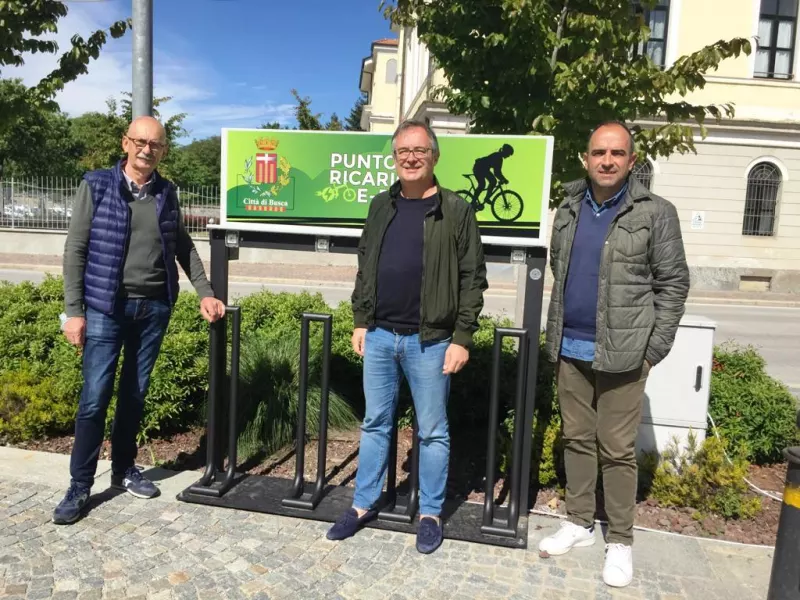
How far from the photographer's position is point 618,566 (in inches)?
116

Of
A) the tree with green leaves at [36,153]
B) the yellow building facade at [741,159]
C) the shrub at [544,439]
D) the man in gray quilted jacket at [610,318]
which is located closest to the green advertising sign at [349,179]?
the man in gray quilted jacket at [610,318]

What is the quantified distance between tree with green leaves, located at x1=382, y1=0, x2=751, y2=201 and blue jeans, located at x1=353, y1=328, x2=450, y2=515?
86.4 inches

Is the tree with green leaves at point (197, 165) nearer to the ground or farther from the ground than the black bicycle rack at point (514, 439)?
farther from the ground

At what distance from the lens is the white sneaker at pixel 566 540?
3.13 m

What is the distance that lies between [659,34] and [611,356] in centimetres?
1854

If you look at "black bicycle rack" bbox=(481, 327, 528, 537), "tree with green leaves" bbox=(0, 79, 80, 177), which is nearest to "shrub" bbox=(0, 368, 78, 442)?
"black bicycle rack" bbox=(481, 327, 528, 537)

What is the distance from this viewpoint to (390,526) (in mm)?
3350

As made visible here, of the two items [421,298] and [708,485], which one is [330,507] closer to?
[421,298]

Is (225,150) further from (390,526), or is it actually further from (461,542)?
(461,542)

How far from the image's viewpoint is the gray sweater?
3.23 metres

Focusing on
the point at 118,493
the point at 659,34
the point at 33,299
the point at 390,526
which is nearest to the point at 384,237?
the point at 390,526

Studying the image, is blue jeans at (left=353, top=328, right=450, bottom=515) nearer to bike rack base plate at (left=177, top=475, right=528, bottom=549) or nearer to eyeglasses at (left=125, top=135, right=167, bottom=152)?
bike rack base plate at (left=177, top=475, right=528, bottom=549)

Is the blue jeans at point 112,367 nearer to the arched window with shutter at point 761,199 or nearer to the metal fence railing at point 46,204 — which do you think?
the metal fence railing at point 46,204

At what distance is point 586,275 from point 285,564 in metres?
1.93
